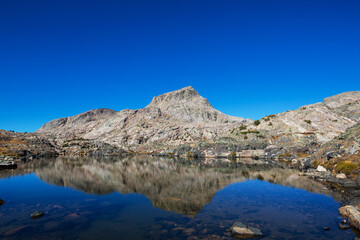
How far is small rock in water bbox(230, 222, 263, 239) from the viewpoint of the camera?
18672 mm

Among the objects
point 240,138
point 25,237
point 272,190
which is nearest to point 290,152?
point 240,138

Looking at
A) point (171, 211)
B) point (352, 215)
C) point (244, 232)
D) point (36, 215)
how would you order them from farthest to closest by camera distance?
point (171, 211) → point (36, 215) → point (352, 215) → point (244, 232)

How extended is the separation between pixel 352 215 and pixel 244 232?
34.8 feet

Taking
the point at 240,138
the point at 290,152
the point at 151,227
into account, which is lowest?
the point at 151,227

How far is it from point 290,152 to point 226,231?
92722 mm

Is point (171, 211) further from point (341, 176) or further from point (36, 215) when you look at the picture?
point (341, 176)

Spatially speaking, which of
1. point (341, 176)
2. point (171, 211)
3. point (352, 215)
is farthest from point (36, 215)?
point (341, 176)

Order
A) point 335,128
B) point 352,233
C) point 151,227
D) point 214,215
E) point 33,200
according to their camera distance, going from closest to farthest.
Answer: point 352,233
point 151,227
point 214,215
point 33,200
point 335,128

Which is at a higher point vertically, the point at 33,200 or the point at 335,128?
the point at 335,128

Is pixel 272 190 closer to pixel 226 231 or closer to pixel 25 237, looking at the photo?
pixel 226 231

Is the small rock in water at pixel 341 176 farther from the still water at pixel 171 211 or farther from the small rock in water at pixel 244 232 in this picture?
the small rock in water at pixel 244 232

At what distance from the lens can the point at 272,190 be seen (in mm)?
37750

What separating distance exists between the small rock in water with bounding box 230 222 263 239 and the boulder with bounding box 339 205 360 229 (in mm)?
8551

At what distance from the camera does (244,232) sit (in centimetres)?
1895
